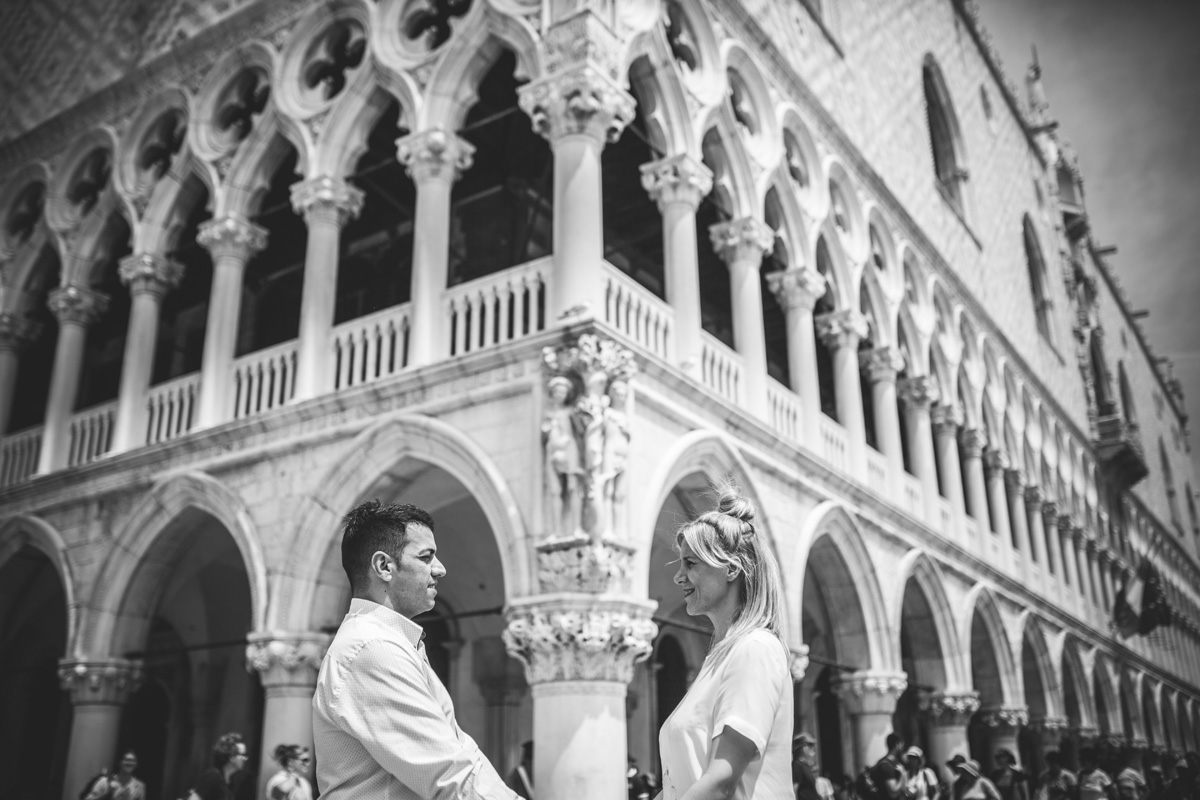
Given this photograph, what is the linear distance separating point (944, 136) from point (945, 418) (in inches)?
297

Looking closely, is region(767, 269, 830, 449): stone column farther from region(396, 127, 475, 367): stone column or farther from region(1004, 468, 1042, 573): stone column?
region(1004, 468, 1042, 573): stone column

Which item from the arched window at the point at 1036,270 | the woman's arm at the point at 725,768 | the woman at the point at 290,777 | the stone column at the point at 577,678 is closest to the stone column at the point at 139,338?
the woman at the point at 290,777

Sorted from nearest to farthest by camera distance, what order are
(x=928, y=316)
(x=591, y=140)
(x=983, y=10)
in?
(x=591, y=140)
(x=928, y=316)
(x=983, y=10)

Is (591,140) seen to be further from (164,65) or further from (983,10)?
(983,10)

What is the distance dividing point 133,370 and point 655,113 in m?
6.33

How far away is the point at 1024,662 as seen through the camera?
19969 mm

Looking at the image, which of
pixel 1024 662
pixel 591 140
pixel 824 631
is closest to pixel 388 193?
pixel 591 140

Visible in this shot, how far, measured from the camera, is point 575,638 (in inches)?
326

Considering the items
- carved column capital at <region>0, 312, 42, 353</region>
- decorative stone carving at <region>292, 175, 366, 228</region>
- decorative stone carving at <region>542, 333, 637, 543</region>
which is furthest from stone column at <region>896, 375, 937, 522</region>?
carved column capital at <region>0, 312, 42, 353</region>

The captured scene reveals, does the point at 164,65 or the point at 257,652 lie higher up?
the point at 164,65

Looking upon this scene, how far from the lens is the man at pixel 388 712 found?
91.2 inches

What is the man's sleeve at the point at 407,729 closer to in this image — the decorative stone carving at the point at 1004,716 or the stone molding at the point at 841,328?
the stone molding at the point at 841,328

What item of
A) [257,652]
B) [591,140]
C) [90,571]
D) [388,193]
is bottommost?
[257,652]

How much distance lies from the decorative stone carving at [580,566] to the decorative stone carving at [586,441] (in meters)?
0.08
